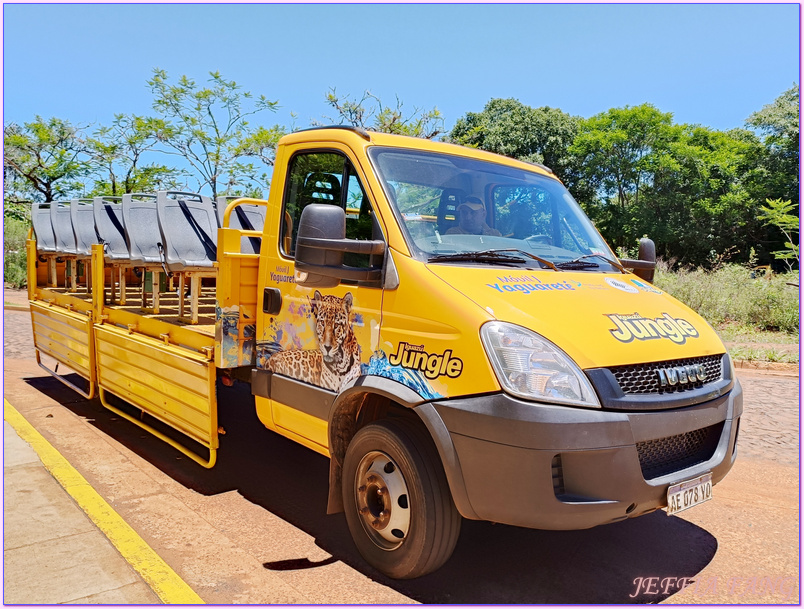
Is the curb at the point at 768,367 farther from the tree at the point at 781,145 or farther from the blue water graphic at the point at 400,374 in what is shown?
the tree at the point at 781,145

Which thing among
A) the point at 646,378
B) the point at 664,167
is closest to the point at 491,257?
the point at 646,378

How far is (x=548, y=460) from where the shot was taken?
275 centimetres

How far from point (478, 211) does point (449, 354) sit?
1.27 m

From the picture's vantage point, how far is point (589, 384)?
111 inches

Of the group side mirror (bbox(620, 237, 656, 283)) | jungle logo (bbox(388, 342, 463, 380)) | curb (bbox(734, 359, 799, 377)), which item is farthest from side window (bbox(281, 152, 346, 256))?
curb (bbox(734, 359, 799, 377))

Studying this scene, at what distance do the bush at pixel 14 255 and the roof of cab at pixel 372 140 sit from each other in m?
22.2

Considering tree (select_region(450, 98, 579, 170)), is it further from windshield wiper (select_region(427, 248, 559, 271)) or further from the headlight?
the headlight

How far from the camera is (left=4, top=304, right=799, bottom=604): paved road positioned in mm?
3279

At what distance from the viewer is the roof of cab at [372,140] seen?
3.83 m

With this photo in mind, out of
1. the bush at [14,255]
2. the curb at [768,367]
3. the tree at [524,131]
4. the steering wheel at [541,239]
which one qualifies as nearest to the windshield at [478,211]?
the steering wheel at [541,239]

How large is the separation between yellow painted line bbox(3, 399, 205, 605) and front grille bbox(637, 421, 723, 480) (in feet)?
7.36

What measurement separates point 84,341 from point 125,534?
3325 millimetres

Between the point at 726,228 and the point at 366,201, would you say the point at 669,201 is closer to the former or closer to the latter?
the point at 726,228

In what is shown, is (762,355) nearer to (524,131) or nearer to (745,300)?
(745,300)
